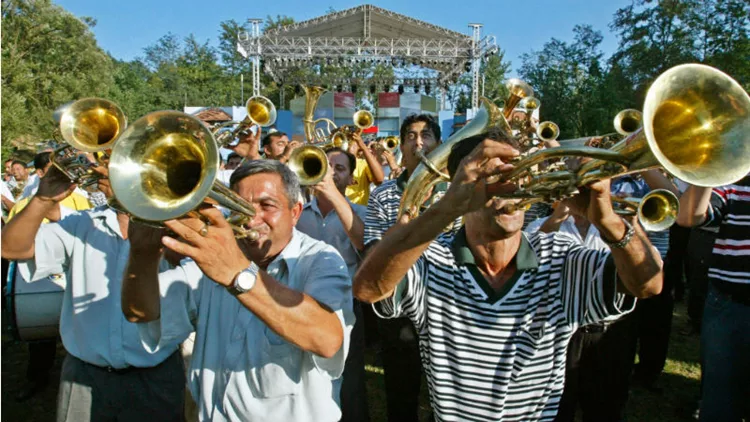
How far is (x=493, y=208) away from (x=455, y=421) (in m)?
0.87

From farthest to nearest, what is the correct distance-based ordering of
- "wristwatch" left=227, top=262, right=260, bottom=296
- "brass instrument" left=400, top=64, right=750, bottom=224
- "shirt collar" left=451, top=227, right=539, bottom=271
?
1. "shirt collar" left=451, top=227, right=539, bottom=271
2. "wristwatch" left=227, top=262, right=260, bottom=296
3. "brass instrument" left=400, top=64, right=750, bottom=224

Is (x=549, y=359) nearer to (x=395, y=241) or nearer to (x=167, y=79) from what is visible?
(x=395, y=241)

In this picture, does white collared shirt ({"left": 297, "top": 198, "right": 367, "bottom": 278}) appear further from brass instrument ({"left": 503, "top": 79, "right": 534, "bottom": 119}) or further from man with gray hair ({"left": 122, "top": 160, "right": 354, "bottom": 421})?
man with gray hair ({"left": 122, "top": 160, "right": 354, "bottom": 421})

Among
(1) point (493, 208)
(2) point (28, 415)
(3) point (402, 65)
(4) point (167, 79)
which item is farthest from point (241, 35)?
(4) point (167, 79)

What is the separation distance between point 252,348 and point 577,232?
8.65 ft

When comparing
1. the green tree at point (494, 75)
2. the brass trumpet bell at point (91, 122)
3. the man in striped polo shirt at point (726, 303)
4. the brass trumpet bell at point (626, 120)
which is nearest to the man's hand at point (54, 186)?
the brass trumpet bell at point (91, 122)

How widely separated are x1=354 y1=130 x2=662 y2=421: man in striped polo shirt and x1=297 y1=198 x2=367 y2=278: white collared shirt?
2.03 meters

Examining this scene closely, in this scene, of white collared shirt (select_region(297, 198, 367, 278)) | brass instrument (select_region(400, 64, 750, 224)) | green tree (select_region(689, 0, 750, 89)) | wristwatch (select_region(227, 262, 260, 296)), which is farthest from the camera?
green tree (select_region(689, 0, 750, 89))

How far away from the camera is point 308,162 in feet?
13.0

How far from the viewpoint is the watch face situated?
1603mm

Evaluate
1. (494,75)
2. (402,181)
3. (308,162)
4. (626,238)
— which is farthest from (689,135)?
(494,75)

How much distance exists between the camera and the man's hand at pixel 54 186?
2609mm

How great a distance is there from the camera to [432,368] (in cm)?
204

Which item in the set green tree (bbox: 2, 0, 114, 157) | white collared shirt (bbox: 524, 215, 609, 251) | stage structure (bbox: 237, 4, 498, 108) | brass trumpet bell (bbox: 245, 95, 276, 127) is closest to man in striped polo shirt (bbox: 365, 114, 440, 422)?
white collared shirt (bbox: 524, 215, 609, 251)
